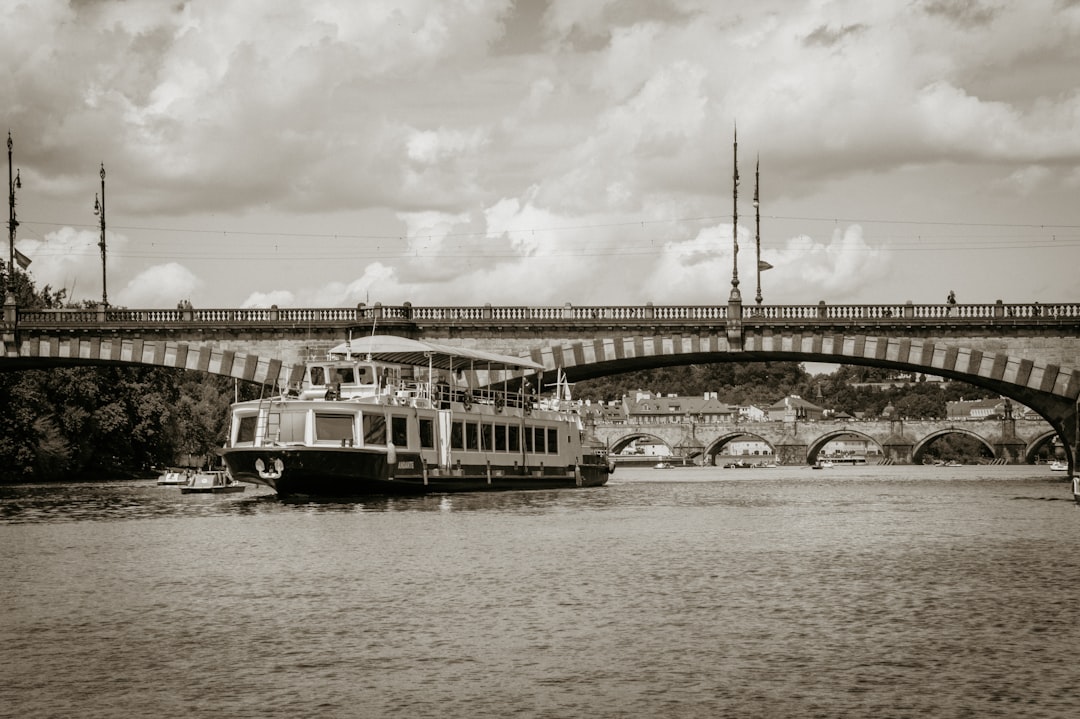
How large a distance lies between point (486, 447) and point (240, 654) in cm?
3848

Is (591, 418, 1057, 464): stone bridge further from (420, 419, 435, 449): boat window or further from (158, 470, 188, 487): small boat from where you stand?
(420, 419, 435, 449): boat window

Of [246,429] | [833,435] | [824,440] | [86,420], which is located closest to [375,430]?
[246,429]

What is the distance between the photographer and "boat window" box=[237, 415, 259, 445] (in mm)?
49562

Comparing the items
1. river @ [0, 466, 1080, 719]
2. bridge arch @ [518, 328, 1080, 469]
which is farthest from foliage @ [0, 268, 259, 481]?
river @ [0, 466, 1080, 719]

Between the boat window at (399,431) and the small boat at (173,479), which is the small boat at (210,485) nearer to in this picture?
the small boat at (173,479)

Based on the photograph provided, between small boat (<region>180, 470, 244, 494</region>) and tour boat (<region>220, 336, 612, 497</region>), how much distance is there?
11.9m

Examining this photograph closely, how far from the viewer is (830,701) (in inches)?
612

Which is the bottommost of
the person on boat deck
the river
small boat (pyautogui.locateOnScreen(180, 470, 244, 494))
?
the river

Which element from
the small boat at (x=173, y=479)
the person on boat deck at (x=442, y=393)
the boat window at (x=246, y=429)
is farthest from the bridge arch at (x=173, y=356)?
the boat window at (x=246, y=429)

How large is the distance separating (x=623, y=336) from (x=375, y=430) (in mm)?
20277

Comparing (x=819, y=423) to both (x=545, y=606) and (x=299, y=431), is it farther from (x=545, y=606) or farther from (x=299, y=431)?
(x=545, y=606)

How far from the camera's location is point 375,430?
48.7 metres

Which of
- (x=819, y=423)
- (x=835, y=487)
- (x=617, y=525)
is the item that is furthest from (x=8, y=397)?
(x=819, y=423)

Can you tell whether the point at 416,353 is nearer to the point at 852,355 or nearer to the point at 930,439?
the point at 852,355
